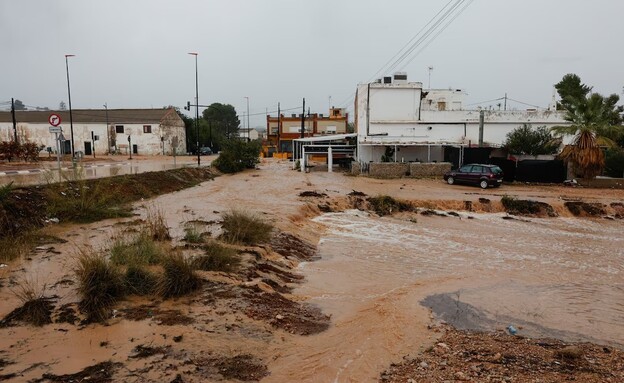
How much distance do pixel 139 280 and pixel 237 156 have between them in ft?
106

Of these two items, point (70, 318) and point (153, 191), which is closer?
point (70, 318)

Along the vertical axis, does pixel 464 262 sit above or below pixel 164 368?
below

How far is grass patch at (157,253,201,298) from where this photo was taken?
725 centimetres

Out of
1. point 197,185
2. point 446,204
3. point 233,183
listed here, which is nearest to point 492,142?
point 446,204

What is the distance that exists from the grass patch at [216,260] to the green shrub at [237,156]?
29097 millimetres

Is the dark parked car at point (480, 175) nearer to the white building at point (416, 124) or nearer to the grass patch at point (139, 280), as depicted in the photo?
the white building at point (416, 124)

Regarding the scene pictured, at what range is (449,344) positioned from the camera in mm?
6594

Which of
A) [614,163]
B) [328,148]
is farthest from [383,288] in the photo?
[614,163]

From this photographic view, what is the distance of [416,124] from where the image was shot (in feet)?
123

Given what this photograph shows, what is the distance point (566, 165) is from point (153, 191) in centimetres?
2774

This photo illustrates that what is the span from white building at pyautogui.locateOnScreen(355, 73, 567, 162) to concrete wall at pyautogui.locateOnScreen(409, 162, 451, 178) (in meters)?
2.80

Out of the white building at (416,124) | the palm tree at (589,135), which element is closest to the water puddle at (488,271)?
the palm tree at (589,135)

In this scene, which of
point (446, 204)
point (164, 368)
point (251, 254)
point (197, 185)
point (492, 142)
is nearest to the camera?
point (164, 368)

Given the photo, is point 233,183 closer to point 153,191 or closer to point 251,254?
point 153,191
